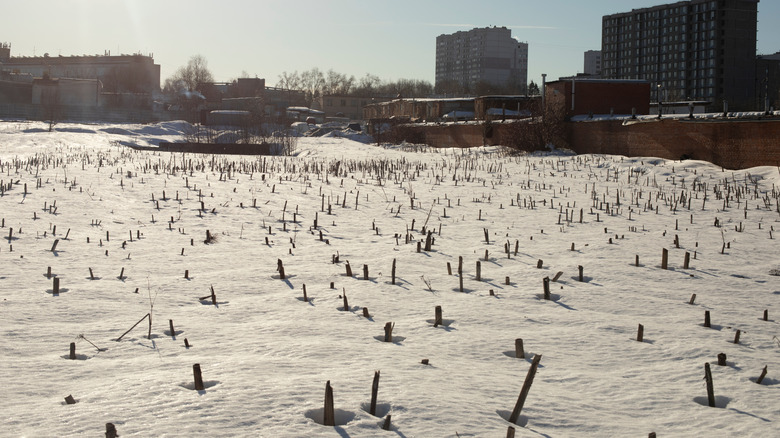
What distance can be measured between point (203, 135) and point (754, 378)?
48.0 m

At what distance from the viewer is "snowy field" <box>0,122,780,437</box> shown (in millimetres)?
3977

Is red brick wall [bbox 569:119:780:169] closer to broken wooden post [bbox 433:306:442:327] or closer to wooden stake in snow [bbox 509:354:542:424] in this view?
broken wooden post [bbox 433:306:442:327]

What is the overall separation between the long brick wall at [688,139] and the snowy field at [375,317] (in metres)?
10.5

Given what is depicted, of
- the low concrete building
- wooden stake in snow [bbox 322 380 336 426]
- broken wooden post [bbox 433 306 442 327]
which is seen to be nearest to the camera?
wooden stake in snow [bbox 322 380 336 426]

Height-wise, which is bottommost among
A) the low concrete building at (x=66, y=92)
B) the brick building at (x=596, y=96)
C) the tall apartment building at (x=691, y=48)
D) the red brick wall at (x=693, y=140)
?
the red brick wall at (x=693, y=140)

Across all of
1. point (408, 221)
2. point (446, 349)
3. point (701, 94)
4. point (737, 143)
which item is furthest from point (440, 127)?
point (701, 94)

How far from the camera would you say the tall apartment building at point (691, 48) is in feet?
372

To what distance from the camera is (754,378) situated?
15.9 feet

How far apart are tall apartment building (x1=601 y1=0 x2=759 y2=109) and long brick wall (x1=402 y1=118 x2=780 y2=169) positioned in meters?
79.2

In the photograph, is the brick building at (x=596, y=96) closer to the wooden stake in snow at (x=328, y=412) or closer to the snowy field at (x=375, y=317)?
the snowy field at (x=375, y=317)

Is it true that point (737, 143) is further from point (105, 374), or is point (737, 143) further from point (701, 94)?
point (701, 94)


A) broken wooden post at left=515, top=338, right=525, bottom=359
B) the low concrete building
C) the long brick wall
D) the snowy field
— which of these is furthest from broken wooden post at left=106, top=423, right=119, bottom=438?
the low concrete building

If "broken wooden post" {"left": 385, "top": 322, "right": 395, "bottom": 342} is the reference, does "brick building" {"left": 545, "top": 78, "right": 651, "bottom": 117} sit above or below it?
above

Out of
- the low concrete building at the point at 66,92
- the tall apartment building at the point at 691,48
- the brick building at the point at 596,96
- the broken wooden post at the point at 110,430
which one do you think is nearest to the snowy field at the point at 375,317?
the broken wooden post at the point at 110,430
